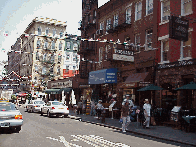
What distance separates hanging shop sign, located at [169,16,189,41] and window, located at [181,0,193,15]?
6.93ft

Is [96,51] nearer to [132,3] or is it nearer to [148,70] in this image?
[132,3]

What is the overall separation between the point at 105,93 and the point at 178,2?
13879mm

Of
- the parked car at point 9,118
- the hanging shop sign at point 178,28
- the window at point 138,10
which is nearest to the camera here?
the parked car at point 9,118

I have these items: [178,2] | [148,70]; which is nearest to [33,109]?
[148,70]

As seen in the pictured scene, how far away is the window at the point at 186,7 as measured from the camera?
64.5 ft

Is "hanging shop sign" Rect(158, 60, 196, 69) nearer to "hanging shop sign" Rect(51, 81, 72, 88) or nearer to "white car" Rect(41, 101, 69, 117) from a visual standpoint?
"white car" Rect(41, 101, 69, 117)

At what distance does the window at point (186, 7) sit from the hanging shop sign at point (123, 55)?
6024mm

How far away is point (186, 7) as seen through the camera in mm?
20062

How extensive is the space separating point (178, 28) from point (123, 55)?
7.08m

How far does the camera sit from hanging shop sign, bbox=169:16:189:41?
1706 cm

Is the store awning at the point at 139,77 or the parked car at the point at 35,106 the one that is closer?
the store awning at the point at 139,77

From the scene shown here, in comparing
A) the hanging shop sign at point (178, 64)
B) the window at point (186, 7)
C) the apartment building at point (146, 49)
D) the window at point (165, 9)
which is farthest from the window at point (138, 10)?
the hanging shop sign at point (178, 64)

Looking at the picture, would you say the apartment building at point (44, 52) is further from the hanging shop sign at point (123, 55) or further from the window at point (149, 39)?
the window at point (149, 39)

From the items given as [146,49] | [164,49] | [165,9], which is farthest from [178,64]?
[165,9]
